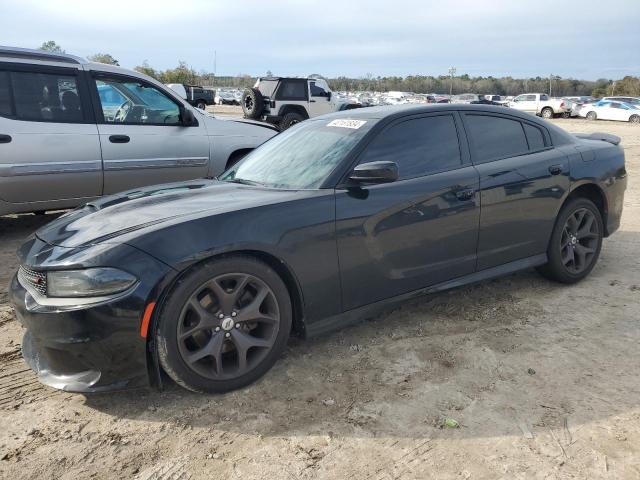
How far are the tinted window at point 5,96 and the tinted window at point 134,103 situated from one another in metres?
0.86

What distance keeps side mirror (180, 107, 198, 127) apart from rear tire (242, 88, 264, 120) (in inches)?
465

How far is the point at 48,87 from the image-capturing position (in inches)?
218

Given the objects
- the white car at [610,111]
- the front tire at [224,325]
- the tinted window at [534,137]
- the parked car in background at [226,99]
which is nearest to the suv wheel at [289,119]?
the tinted window at [534,137]

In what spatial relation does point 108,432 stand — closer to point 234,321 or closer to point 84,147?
point 234,321

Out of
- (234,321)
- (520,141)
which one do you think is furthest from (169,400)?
(520,141)

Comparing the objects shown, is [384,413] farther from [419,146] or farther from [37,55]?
[37,55]

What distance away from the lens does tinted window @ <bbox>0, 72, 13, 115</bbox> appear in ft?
17.4

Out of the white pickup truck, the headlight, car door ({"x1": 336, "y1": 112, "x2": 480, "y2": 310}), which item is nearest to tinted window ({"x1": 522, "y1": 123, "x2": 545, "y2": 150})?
car door ({"x1": 336, "y1": 112, "x2": 480, "y2": 310})

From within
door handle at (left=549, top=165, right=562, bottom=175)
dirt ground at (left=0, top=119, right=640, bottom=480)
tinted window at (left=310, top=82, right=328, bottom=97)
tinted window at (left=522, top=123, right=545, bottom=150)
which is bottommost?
dirt ground at (left=0, top=119, right=640, bottom=480)

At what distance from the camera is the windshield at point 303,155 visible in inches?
133

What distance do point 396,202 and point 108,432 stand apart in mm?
2028

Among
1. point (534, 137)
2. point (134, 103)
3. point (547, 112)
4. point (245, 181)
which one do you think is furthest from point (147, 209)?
point (547, 112)

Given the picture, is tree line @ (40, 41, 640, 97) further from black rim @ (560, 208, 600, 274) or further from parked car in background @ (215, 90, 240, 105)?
black rim @ (560, 208, 600, 274)

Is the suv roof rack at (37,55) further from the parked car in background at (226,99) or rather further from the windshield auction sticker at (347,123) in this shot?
the parked car in background at (226,99)
